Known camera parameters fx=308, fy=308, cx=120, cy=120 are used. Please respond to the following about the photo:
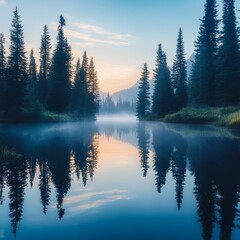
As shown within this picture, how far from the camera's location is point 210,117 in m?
39.8

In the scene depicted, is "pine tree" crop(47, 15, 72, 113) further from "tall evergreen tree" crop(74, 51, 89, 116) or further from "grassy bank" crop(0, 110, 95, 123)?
"tall evergreen tree" crop(74, 51, 89, 116)

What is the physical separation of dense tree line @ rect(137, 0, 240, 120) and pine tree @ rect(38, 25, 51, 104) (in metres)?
23.8

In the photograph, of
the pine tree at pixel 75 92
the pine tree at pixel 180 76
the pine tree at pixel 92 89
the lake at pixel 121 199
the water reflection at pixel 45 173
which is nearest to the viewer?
the lake at pixel 121 199

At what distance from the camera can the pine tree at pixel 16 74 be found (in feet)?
155

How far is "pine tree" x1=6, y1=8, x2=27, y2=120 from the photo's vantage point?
47.3m

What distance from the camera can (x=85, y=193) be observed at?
825 cm

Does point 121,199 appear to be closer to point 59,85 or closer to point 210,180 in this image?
point 210,180

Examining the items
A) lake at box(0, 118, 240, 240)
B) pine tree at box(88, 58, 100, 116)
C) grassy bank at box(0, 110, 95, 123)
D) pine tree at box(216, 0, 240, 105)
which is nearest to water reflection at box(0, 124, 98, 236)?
lake at box(0, 118, 240, 240)

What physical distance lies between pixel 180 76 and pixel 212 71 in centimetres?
1439

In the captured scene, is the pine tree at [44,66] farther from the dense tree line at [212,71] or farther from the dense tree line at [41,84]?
the dense tree line at [212,71]

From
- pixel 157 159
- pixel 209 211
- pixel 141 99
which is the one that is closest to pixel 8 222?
pixel 209 211

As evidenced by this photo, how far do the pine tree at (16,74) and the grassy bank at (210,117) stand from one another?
24.1m

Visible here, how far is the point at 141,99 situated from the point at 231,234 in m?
70.2

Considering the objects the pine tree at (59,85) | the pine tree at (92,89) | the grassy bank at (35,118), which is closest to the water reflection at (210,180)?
the grassy bank at (35,118)
